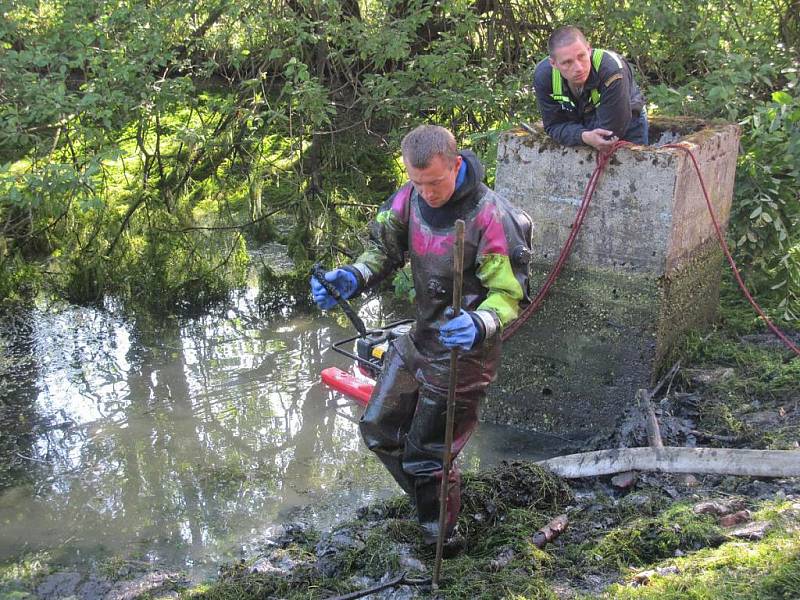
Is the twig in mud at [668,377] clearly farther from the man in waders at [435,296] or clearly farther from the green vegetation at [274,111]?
the man in waders at [435,296]

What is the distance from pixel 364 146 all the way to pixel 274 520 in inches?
204

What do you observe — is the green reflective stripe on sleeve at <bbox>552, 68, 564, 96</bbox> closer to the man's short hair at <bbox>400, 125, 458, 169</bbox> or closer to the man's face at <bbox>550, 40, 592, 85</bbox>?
the man's face at <bbox>550, 40, 592, 85</bbox>

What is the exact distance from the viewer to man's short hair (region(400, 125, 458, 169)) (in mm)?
3707

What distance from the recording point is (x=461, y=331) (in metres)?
3.54

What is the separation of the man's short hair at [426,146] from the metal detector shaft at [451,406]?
1.10 feet

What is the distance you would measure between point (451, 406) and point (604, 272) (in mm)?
2402

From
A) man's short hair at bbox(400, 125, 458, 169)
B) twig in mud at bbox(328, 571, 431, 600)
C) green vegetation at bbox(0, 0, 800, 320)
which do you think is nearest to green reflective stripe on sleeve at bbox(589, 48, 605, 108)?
green vegetation at bbox(0, 0, 800, 320)

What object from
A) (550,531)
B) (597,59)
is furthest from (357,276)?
(597,59)

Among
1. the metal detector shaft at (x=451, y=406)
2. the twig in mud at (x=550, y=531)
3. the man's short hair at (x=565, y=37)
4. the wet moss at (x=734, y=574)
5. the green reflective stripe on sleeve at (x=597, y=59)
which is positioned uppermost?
the man's short hair at (x=565, y=37)

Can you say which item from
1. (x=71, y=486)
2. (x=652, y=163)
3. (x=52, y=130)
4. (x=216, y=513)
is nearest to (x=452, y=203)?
(x=652, y=163)

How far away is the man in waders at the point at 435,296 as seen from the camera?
376 cm

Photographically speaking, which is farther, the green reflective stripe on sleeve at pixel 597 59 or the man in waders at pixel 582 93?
the green reflective stripe on sleeve at pixel 597 59

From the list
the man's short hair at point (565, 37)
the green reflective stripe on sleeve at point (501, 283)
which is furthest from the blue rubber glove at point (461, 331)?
the man's short hair at point (565, 37)

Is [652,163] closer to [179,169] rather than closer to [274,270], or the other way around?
[274,270]
